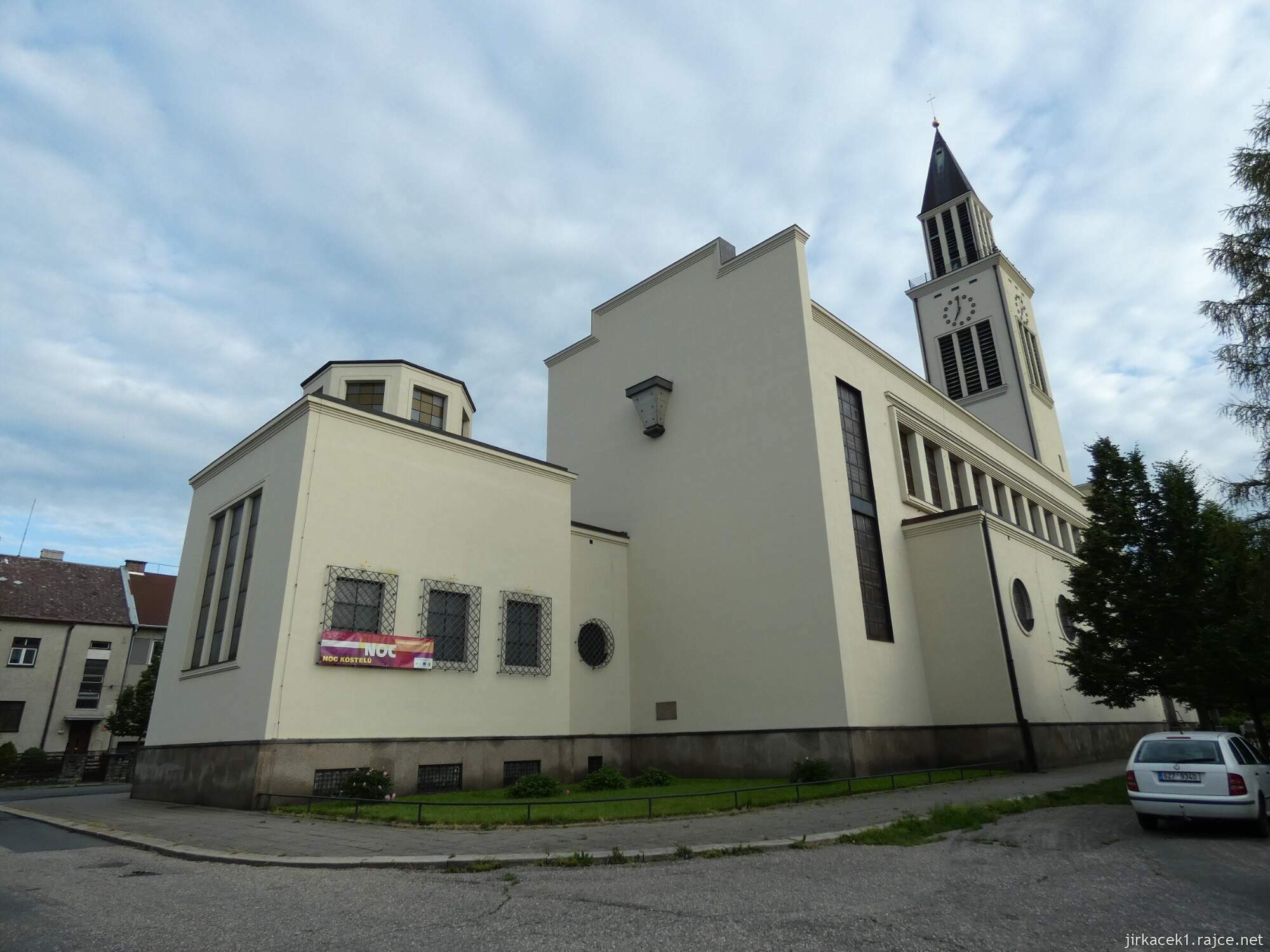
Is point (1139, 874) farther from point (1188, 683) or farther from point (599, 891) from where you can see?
point (1188, 683)

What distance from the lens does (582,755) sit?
64.8ft

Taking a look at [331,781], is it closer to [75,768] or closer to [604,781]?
[604,781]

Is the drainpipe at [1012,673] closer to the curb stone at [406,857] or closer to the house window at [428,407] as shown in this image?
the curb stone at [406,857]

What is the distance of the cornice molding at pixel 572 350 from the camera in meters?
27.9

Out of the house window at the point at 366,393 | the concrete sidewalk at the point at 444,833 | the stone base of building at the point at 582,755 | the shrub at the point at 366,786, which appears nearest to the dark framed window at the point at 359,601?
the stone base of building at the point at 582,755

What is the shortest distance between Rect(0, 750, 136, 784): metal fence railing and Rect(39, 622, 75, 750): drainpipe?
20.3 ft

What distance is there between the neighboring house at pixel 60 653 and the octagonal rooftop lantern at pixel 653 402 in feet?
109

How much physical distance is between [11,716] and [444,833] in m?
37.6

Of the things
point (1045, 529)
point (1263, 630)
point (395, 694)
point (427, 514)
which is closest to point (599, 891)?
point (395, 694)

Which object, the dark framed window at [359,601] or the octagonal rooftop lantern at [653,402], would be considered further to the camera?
the octagonal rooftop lantern at [653,402]

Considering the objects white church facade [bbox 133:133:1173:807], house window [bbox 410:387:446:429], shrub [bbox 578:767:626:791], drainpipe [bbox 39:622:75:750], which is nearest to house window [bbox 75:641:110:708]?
drainpipe [bbox 39:622:75:750]

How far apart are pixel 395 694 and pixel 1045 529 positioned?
32624 millimetres

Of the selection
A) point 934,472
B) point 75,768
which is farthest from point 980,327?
point 75,768

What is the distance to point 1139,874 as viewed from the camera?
7801 mm
